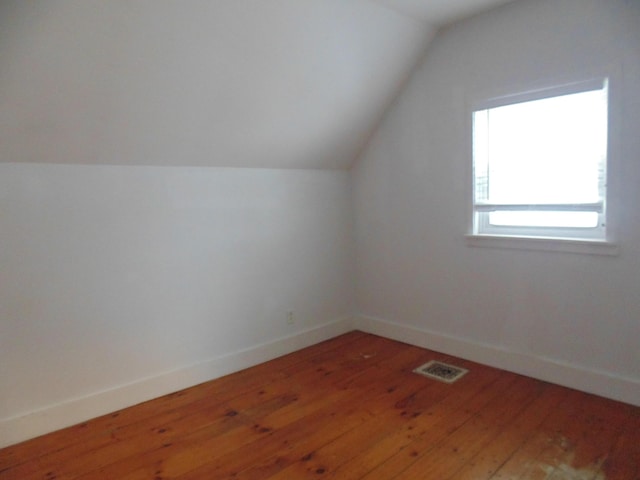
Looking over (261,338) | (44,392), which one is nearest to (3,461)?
(44,392)

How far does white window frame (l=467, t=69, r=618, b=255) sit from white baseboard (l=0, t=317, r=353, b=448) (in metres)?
1.62

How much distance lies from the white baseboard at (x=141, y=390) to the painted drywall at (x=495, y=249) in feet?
3.04

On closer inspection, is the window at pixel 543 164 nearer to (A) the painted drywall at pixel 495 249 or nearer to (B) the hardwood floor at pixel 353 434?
(A) the painted drywall at pixel 495 249

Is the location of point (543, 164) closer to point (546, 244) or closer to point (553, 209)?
point (553, 209)

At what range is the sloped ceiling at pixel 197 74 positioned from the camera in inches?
78.1

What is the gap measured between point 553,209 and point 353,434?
1859mm

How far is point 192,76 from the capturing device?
7.95 ft

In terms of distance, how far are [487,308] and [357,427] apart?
1.35 meters

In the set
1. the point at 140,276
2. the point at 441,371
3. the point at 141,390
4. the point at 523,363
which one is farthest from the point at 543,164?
the point at 141,390

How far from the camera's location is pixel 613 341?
2.56 meters

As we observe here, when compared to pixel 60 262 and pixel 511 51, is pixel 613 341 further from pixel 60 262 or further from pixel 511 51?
pixel 60 262

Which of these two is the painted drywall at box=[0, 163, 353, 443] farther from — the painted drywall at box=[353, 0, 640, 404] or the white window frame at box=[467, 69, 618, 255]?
the white window frame at box=[467, 69, 618, 255]

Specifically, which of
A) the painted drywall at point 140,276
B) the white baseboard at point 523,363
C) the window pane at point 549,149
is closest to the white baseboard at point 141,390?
the painted drywall at point 140,276

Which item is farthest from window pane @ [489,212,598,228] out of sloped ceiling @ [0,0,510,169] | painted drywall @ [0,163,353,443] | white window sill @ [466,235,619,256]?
painted drywall @ [0,163,353,443]
